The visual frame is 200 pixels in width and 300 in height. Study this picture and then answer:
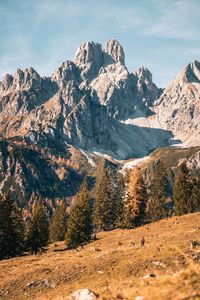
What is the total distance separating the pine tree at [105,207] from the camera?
10819 centimetres

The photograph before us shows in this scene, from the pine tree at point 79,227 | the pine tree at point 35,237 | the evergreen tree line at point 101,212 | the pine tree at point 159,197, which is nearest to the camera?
the evergreen tree line at point 101,212

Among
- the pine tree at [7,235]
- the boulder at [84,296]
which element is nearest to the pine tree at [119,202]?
the pine tree at [7,235]

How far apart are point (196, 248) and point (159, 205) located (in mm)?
70082

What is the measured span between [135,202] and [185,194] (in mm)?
15623

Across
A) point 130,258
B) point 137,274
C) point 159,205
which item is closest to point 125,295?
point 137,274

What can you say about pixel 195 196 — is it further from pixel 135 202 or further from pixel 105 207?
pixel 105 207

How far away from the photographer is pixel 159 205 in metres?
107

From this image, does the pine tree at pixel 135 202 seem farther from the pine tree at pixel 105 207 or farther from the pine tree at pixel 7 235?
the pine tree at pixel 7 235

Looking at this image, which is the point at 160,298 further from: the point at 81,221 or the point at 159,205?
the point at 159,205

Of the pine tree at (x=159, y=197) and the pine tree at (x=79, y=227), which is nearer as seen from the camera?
the pine tree at (x=79, y=227)

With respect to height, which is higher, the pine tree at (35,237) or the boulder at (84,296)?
the boulder at (84,296)

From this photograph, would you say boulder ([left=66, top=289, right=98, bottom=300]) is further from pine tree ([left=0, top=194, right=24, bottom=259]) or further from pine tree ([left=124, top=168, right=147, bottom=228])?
pine tree ([left=124, top=168, right=147, bottom=228])

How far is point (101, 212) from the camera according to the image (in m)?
109

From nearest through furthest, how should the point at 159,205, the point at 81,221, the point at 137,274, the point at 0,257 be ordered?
the point at 137,274
the point at 0,257
the point at 81,221
the point at 159,205
